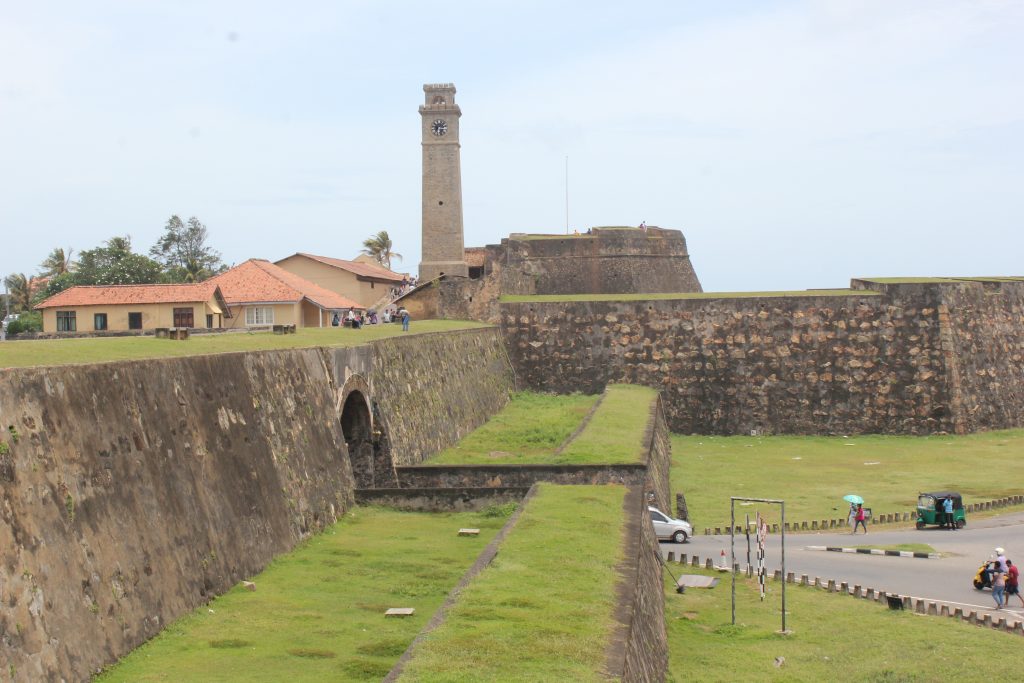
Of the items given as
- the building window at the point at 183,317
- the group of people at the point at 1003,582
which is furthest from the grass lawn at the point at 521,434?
the building window at the point at 183,317

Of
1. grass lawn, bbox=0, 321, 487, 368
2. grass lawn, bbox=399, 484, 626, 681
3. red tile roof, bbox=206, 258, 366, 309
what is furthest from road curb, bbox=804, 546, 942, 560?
red tile roof, bbox=206, 258, 366, 309

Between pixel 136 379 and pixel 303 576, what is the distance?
3258 mm

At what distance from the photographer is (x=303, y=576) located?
553 inches

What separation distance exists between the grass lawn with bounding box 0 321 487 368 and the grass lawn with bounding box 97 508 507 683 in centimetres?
279

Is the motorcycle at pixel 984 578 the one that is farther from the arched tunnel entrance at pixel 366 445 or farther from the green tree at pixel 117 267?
the green tree at pixel 117 267

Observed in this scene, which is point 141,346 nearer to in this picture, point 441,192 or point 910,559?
point 910,559

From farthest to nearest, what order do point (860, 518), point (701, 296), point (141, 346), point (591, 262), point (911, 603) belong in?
Result: point (591, 262), point (701, 296), point (860, 518), point (911, 603), point (141, 346)

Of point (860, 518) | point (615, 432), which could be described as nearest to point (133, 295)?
point (615, 432)

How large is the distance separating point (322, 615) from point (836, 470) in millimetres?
18480

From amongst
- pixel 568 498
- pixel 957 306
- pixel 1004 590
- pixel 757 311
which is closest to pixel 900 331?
pixel 957 306

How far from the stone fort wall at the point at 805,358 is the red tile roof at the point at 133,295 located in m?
10.5

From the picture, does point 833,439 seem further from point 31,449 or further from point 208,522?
point 31,449

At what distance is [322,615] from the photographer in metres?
12.5

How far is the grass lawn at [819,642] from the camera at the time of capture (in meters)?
12.7
